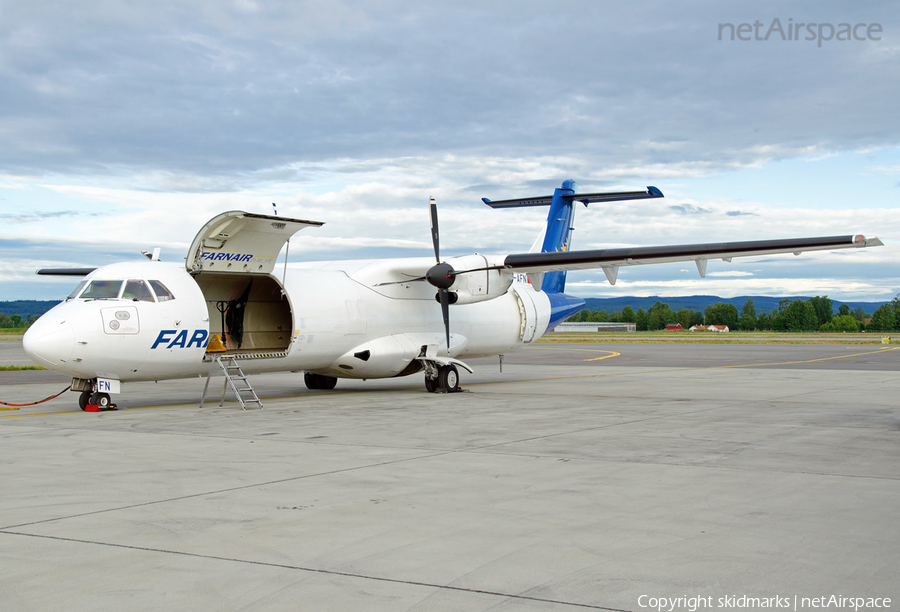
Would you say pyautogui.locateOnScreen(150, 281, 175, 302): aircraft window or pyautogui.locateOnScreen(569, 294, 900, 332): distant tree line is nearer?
pyautogui.locateOnScreen(150, 281, 175, 302): aircraft window

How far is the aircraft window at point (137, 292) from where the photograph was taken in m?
14.6

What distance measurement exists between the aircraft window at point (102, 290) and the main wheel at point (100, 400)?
1867mm

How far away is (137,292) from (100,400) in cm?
215

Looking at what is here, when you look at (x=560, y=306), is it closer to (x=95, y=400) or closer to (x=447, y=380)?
(x=447, y=380)

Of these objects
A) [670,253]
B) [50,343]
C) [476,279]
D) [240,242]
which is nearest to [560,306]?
[476,279]

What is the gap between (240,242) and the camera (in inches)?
632

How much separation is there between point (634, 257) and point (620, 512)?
11.8 metres

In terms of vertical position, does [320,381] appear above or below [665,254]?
below

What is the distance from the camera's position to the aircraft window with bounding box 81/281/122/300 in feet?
47.1

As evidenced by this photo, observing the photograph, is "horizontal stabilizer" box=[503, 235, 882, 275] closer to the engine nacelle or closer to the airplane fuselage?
the engine nacelle

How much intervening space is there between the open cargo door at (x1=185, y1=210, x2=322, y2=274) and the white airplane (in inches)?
1.0

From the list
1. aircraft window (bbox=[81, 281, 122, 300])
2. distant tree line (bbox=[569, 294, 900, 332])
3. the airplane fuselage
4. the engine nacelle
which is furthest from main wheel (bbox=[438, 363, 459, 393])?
distant tree line (bbox=[569, 294, 900, 332])

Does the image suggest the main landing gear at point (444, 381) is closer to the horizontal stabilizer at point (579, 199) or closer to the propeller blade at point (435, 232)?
the propeller blade at point (435, 232)

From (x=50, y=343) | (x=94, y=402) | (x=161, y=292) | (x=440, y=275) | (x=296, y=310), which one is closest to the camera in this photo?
(x=50, y=343)
